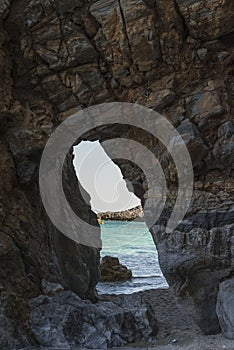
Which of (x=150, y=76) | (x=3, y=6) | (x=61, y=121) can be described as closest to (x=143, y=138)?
(x=150, y=76)

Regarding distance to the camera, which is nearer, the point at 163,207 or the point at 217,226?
the point at 217,226

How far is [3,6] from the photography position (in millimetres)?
8539

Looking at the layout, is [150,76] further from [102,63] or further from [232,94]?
[232,94]

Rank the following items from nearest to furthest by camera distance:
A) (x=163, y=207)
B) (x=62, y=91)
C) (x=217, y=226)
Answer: (x=217, y=226), (x=163, y=207), (x=62, y=91)

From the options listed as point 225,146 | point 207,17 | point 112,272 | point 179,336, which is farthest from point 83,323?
point 112,272

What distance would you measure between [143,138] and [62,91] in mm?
2069

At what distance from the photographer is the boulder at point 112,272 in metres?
17.4

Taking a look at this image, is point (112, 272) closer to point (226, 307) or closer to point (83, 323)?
point (83, 323)

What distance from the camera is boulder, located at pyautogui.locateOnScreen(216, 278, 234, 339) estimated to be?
6.95 meters

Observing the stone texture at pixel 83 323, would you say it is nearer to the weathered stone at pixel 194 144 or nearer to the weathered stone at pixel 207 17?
the weathered stone at pixel 194 144

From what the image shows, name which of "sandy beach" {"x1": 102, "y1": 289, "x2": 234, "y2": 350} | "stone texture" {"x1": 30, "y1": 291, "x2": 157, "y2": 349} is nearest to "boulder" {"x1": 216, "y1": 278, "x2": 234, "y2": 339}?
"sandy beach" {"x1": 102, "y1": 289, "x2": 234, "y2": 350}

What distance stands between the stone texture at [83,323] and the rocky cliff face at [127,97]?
0.35 meters

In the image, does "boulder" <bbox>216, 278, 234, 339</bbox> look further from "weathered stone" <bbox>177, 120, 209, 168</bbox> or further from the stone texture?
"weathered stone" <bbox>177, 120, 209, 168</bbox>

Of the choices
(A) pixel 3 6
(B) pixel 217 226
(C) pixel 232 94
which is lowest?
(B) pixel 217 226
